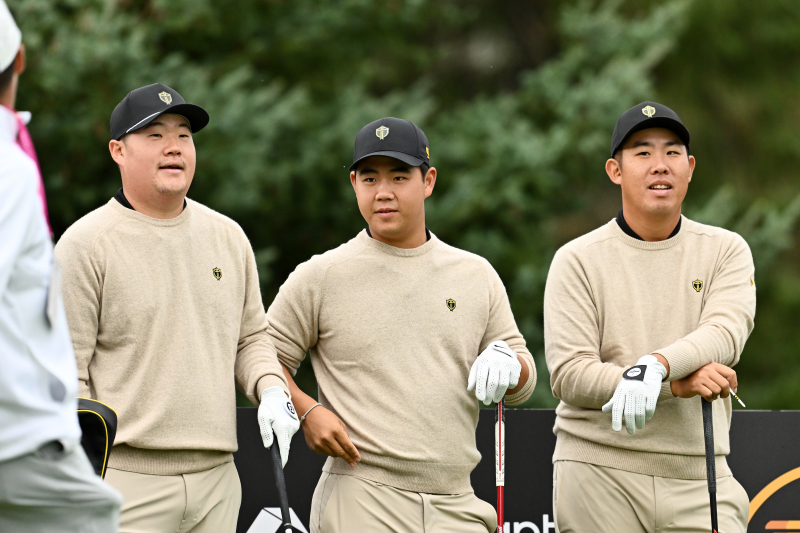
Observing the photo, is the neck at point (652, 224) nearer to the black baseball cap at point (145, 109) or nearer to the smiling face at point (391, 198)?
the smiling face at point (391, 198)

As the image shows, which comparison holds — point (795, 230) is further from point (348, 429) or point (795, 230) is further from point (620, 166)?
point (348, 429)

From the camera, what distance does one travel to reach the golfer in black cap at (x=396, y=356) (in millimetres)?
3746

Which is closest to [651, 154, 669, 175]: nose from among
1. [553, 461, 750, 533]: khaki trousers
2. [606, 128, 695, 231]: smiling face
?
[606, 128, 695, 231]: smiling face

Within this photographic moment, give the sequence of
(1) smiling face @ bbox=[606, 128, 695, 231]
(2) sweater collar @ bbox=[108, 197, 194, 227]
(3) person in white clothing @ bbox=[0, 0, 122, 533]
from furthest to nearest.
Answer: (1) smiling face @ bbox=[606, 128, 695, 231]
(2) sweater collar @ bbox=[108, 197, 194, 227]
(3) person in white clothing @ bbox=[0, 0, 122, 533]

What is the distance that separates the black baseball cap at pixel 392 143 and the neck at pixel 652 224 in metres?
0.84

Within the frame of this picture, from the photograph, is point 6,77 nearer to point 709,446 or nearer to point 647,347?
point 647,347

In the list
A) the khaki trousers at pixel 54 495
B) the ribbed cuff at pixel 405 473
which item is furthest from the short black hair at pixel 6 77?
the ribbed cuff at pixel 405 473

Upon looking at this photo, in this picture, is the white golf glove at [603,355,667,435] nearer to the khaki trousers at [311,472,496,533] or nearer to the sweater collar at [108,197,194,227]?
the khaki trousers at [311,472,496,533]

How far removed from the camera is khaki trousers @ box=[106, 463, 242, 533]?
11.3 feet

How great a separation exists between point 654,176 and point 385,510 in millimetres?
1614

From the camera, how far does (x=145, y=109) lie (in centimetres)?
367

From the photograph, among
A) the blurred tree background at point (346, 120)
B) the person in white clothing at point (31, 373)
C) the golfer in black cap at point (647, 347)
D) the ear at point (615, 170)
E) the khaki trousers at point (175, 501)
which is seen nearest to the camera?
the person in white clothing at point (31, 373)

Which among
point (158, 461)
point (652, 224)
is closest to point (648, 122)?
point (652, 224)

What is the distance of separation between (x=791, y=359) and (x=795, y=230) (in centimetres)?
253
